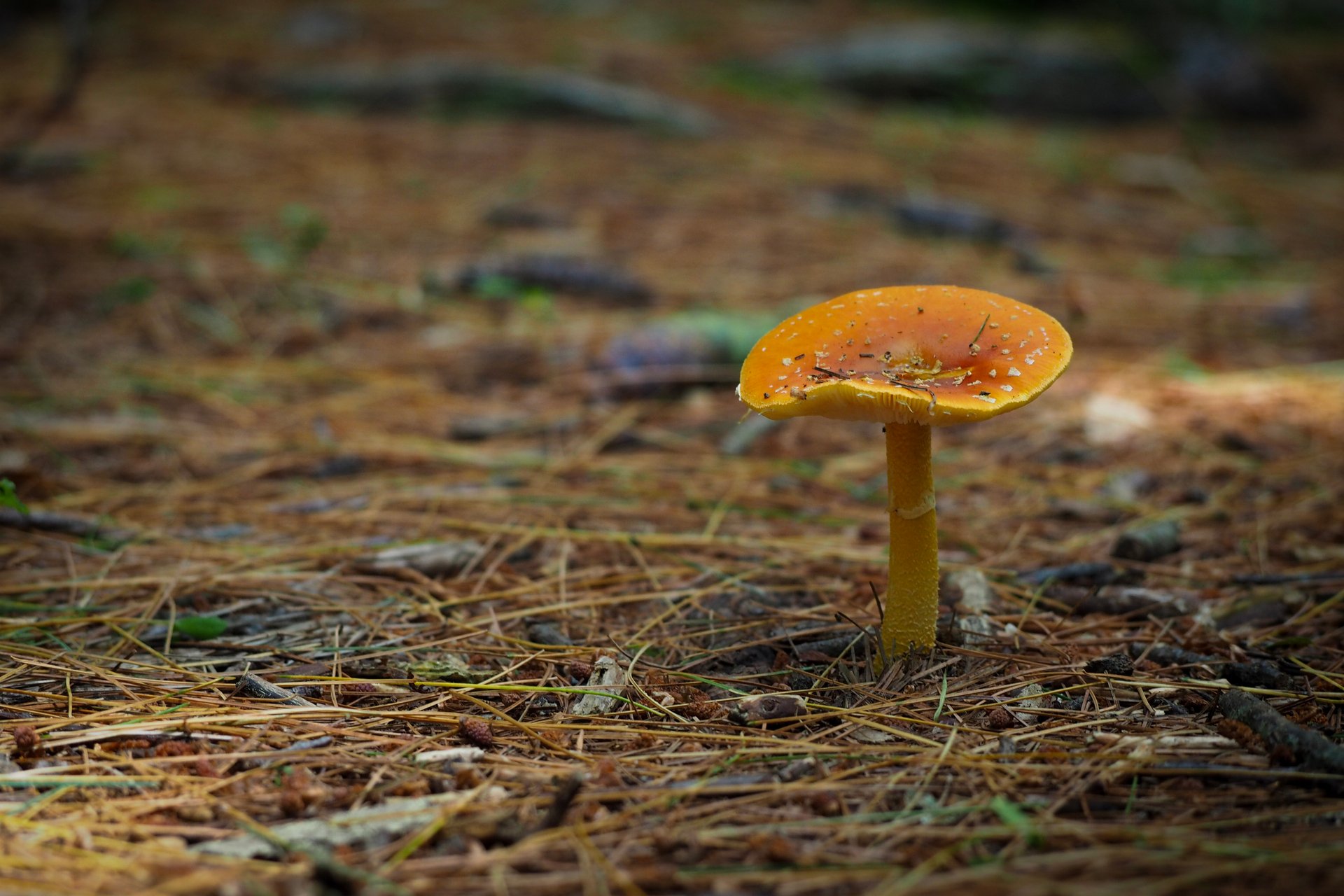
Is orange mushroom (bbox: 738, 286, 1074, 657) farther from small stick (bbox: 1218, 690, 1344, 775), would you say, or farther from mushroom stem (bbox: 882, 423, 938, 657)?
small stick (bbox: 1218, 690, 1344, 775)

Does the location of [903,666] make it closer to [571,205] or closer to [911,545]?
[911,545]

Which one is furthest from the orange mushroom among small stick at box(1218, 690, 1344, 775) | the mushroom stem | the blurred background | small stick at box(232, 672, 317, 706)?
the blurred background

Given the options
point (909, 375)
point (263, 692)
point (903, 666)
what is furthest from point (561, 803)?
A: point (909, 375)

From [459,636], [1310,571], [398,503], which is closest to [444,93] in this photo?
Result: [398,503]

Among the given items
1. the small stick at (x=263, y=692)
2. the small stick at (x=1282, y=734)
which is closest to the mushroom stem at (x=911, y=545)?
the small stick at (x=1282, y=734)

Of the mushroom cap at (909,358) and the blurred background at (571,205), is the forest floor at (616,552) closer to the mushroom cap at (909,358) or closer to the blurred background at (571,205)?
the blurred background at (571,205)
